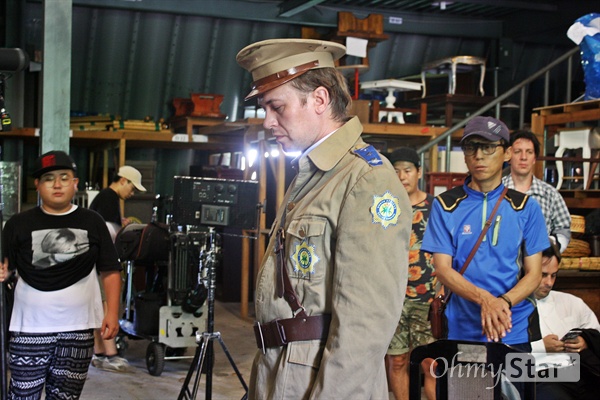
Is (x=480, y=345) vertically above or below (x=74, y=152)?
below

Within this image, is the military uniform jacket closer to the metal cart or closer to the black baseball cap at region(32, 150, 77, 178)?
the black baseball cap at region(32, 150, 77, 178)

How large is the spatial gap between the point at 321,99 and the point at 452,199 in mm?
1619

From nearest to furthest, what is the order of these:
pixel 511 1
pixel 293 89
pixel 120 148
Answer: pixel 293 89, pixel 120 148, pixel 511 1

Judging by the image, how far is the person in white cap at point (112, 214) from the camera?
6.90 m

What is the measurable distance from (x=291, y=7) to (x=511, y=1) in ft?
11.3

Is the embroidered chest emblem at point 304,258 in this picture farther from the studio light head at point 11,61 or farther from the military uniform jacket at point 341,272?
the studio light head at point 11,61

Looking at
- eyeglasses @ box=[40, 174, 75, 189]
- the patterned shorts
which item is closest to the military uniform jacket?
eyeglasses @ box=[40, 174, 75, 189]

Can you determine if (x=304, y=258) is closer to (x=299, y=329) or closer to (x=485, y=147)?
(x=299, y=329)

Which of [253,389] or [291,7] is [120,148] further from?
[253,389]

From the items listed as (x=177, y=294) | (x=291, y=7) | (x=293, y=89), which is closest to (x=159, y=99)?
(x=291, y=7)

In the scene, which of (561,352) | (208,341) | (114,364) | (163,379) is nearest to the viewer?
(561,352)

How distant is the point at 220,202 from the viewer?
5.86 metres

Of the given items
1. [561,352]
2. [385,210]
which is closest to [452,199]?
[561,352]

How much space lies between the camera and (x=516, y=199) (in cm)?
368
